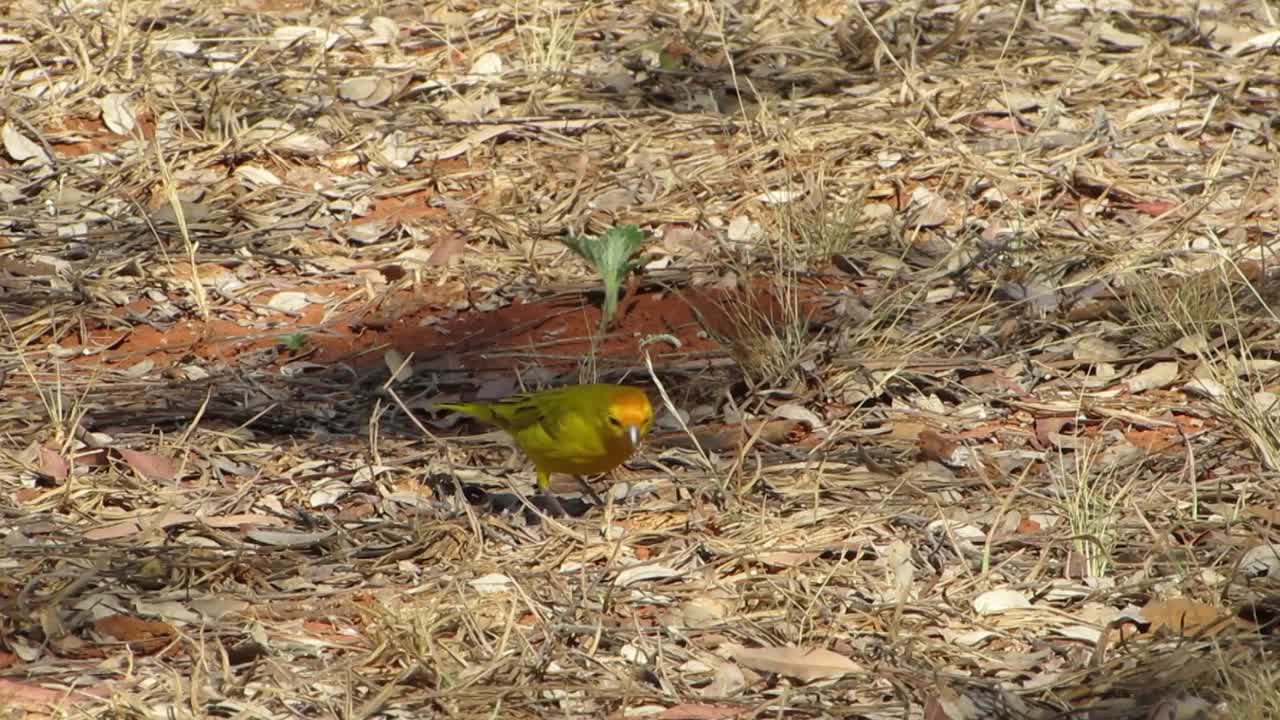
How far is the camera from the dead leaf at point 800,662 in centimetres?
354

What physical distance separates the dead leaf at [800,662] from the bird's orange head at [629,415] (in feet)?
2.48

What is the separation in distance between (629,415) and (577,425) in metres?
0.15

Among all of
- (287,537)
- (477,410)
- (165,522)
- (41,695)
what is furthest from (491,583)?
(41,695)

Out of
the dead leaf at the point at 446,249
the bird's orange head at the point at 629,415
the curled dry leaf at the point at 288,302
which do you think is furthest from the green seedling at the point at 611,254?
the bird's orange head at the point at 629,415

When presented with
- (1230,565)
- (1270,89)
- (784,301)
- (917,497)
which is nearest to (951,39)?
(1270,89)

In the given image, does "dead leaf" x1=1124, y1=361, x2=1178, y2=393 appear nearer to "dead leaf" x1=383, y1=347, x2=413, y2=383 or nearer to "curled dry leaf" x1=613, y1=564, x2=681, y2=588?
"curled dry leaf" x1=613, y1=564, x2=681, y2=588

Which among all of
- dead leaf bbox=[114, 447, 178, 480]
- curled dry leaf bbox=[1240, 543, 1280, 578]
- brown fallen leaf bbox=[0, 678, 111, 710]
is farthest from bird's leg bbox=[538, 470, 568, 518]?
curled dry leaf bbox=[1240, 543, 1280, 578]

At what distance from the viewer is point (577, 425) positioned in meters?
4.25

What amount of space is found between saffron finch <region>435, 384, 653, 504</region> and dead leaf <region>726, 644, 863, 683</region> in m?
0.78

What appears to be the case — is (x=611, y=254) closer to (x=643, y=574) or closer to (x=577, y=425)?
(x=577, y=425)

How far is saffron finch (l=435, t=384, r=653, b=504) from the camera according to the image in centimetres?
420

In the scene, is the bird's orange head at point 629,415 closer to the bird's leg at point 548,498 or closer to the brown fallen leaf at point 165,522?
the bird's leg at point 548,498

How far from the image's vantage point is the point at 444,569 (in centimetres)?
408

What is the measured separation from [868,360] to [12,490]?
2436 millimetres
